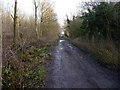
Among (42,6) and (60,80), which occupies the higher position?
(42,6)

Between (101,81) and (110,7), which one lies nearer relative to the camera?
(101,81)

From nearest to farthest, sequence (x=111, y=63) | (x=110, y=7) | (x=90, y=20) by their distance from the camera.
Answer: (x=111, y=63) < (x=110, y=7) < (x=90, y=20)

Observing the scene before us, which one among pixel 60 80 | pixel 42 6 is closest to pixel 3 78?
pixel 60 80

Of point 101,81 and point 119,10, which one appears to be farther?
point 119,10

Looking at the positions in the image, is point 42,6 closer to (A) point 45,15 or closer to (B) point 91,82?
(A) point 45,15

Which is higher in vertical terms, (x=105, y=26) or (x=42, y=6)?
(x=42, y=6)

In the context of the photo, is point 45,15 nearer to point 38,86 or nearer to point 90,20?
point 90,20

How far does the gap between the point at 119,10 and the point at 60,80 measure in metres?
8.54

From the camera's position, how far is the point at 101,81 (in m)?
5.87

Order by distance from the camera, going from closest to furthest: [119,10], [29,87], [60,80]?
[29,87] → [60,80] → [119,10]

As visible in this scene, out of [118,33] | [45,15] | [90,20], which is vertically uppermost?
[45,15]

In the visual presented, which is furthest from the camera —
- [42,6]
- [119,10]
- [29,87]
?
[42,6]

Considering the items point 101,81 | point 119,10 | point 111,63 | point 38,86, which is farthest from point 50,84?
point 119,10

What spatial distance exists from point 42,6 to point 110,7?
16.4 meters
